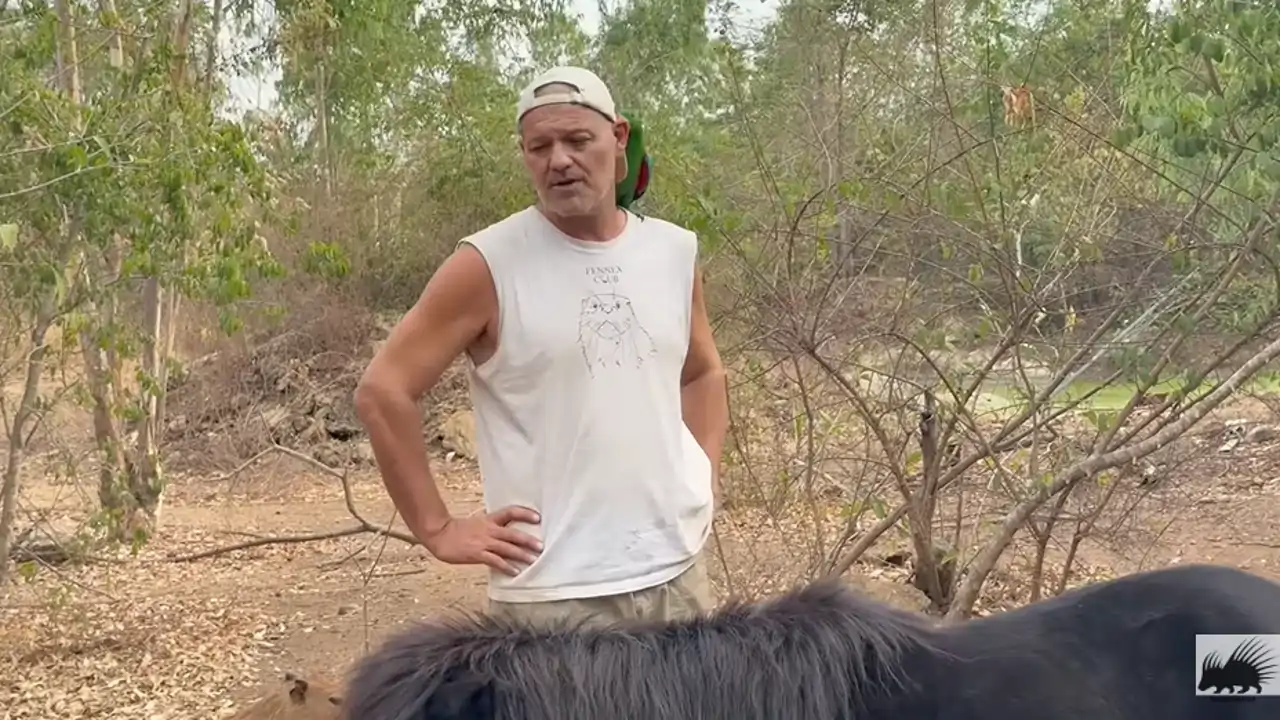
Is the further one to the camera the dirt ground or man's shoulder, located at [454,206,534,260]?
the dirt ground

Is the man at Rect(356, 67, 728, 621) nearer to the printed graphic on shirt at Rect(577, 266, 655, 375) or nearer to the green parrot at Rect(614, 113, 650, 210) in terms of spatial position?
the printed graphic on shirt at Rect(577, 266, 655, 375)

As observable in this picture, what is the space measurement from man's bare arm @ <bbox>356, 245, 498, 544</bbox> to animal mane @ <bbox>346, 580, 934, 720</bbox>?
1.27ft

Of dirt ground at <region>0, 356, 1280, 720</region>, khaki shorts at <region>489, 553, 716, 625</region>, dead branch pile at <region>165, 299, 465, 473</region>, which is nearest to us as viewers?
khaki shorts at <region>489, 553, 716, 625</region>

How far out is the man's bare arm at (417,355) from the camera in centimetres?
189

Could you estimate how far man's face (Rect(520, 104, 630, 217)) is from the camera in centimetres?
191

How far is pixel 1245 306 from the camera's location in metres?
3.72

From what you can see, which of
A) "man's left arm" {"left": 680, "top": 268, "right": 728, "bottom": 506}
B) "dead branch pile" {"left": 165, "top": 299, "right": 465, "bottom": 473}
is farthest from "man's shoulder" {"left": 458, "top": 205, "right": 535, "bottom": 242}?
"dead branch pile" {"left": 165, "top": 299, "right": 465, "bottom": 473}

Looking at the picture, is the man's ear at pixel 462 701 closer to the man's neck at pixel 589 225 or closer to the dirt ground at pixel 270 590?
the man's neck at pixel 589 225

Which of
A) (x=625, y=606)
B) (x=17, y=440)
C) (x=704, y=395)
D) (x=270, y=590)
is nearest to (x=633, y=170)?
(x=704, y=395)

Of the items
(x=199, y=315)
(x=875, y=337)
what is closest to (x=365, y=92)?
(x=199, y=315)

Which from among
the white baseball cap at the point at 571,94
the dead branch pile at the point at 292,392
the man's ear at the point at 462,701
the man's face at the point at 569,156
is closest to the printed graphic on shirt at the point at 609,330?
the man's face at the point at 569,156

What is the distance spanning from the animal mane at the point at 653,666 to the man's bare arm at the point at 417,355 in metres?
0.39

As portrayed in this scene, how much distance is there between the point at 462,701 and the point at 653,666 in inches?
9.2

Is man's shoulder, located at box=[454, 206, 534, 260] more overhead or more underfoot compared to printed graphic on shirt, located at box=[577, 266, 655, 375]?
more overhead
